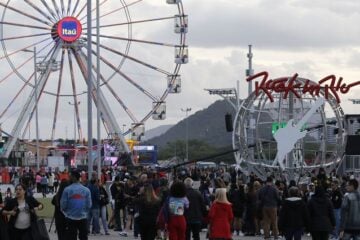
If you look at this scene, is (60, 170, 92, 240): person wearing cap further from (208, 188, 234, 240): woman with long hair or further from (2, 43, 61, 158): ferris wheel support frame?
(2, 43, 61, 158): ferris wheel support frame

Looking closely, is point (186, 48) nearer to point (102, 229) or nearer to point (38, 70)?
point (38, 70)

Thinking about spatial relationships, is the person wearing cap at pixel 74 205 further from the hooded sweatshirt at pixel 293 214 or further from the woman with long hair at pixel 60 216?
the hooded sweatshirt at pixel 293 214

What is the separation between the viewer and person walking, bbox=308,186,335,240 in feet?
66.9

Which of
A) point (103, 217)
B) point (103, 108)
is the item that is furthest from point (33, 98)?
point (103, 217)

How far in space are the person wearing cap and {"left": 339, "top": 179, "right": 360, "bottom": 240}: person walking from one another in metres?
4.63

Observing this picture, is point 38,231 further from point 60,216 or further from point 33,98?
point 33,98

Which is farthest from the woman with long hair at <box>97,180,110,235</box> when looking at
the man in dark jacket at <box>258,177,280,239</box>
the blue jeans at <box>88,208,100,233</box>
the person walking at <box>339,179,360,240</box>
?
the person walking at <box>339,179,360,240</box>

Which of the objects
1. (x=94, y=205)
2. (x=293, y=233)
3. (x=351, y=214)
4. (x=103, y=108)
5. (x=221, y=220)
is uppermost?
(x=103, y=108)

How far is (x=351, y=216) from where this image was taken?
1881 centimetres

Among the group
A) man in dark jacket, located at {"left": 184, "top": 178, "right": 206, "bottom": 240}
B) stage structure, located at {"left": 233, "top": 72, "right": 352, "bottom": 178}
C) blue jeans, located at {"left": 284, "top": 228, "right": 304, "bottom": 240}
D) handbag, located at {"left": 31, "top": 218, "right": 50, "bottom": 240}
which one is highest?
stage structure, located at {"left": 233, "top": 72, "right": 352, "bottom": 178}

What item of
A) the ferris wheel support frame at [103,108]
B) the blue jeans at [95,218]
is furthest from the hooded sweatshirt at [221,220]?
the ferris wheel support frame at [103,108]

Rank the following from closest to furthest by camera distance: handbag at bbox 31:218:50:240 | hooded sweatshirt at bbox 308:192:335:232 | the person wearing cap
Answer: handbag at bbox 31:218:50:240 → the person wearing cap → hooded sweatshirt at bbox 308:192:335:232

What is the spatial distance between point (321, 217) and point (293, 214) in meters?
0.93

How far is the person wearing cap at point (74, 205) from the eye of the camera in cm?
1998
